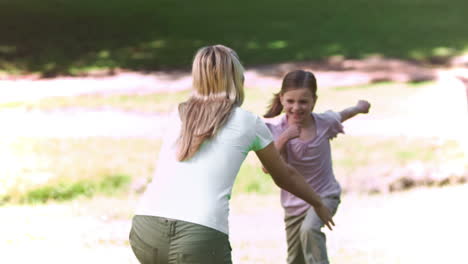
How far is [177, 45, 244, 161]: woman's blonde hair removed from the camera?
Result: 336cm

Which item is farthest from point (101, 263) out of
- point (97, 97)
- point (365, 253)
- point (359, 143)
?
point (97, 97)

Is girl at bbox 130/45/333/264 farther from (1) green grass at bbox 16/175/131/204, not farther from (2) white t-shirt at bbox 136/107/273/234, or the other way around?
(1) green grass at bbox 16/175/131/204

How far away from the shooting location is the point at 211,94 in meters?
3.43

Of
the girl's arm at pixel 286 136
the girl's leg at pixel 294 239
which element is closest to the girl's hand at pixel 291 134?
the girl's arm at pixel 286 136

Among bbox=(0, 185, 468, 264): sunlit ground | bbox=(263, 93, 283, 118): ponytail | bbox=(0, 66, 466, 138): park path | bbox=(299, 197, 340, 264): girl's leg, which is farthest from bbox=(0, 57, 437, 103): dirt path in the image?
bbox=(299, 197, 340, 264): girl's leg

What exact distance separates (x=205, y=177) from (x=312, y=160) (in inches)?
58.9

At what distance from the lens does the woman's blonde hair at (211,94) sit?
336cm

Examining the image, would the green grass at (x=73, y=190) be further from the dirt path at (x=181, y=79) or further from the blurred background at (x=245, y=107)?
the dirt path at (x=181, y=79)

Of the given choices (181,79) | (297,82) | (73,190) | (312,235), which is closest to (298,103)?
(297,82)

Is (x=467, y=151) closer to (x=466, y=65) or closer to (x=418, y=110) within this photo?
(x=418, y=110)

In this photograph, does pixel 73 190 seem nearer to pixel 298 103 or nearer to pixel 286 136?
pixel 298 103

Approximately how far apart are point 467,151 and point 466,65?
385 centimetres

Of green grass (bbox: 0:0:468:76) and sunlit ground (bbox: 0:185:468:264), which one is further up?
green grass (bbox: 0:0:468:76)

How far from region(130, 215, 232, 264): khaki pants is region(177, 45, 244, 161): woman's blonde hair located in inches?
9.6
